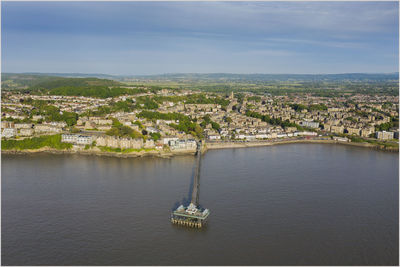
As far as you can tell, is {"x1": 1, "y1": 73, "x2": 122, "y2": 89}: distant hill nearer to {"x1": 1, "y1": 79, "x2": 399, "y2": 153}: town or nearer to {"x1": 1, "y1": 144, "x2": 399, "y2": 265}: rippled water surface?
{"x1": 1, "y1": 79, "x2": 399, "y2": 153}: town

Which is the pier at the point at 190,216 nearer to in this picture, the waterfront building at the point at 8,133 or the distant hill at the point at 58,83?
the waterfront building at the point at 8,133

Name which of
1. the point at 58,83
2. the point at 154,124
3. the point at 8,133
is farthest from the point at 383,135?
the point at 58,83

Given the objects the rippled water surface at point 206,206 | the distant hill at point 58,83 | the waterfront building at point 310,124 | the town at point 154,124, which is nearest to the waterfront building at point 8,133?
the town at point 154,124

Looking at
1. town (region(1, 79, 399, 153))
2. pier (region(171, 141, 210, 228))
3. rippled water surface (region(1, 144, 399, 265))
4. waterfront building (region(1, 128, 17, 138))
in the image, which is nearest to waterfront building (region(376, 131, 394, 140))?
town (region(1, 79, 399, 153))

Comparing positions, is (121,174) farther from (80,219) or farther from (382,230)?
(382,230)

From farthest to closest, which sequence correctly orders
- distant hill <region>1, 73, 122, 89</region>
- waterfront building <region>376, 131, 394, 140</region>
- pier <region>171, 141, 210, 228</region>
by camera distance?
distant hill <region>1, 73, 122, 89</region> < waterfront building <region>376, 131, 394, 140</region> < pier <region>171, 141, 210, 228</region>

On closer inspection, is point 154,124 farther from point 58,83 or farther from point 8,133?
point 58,83
